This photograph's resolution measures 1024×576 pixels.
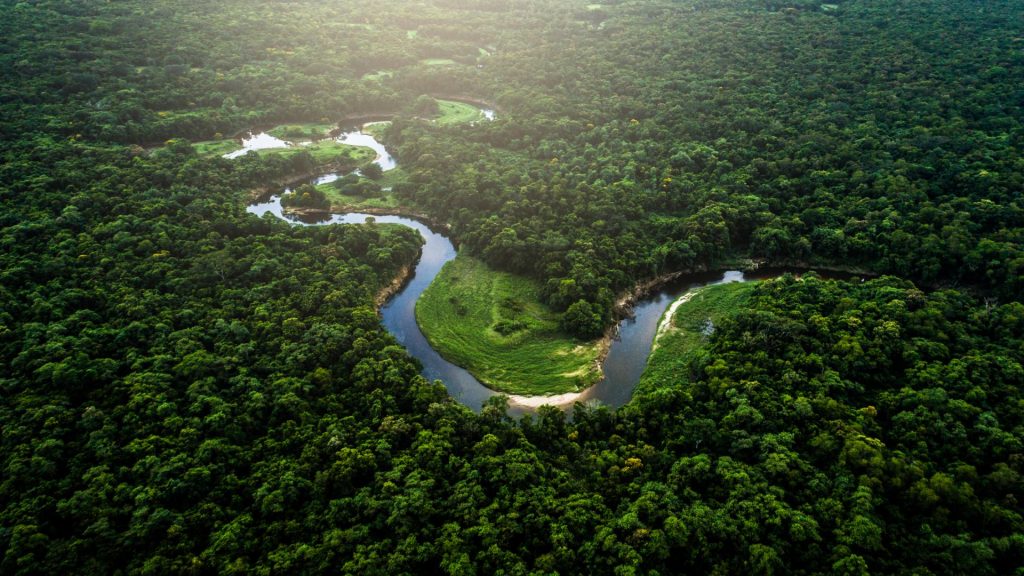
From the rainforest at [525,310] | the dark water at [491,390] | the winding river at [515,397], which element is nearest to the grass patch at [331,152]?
the rainforest at [525,310]

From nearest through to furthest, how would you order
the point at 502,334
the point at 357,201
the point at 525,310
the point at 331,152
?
the point at 502,334
the point at 525,310
the point at 357,201
the point at 331,152

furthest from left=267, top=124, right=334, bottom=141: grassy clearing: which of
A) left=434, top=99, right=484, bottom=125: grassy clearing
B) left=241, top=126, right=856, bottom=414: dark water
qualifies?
left=241, top=126, right=856, bottom=414: dark water

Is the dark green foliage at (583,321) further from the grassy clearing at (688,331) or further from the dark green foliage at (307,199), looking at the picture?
the dark green foliage at (307,199)

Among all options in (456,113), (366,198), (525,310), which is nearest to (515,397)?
(525,310)

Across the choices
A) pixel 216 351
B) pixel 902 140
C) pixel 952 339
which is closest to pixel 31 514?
pixel 216 351

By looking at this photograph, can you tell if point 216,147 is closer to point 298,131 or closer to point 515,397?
point 298,131

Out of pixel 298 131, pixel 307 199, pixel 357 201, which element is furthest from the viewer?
pixel 298 131

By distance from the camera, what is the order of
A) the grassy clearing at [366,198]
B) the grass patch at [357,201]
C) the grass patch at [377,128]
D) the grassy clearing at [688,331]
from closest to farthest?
the grassy clearing at [688,331], the grass patch at [357,201], the grassy clearing at [366,198], the grass patch at [377,128]
